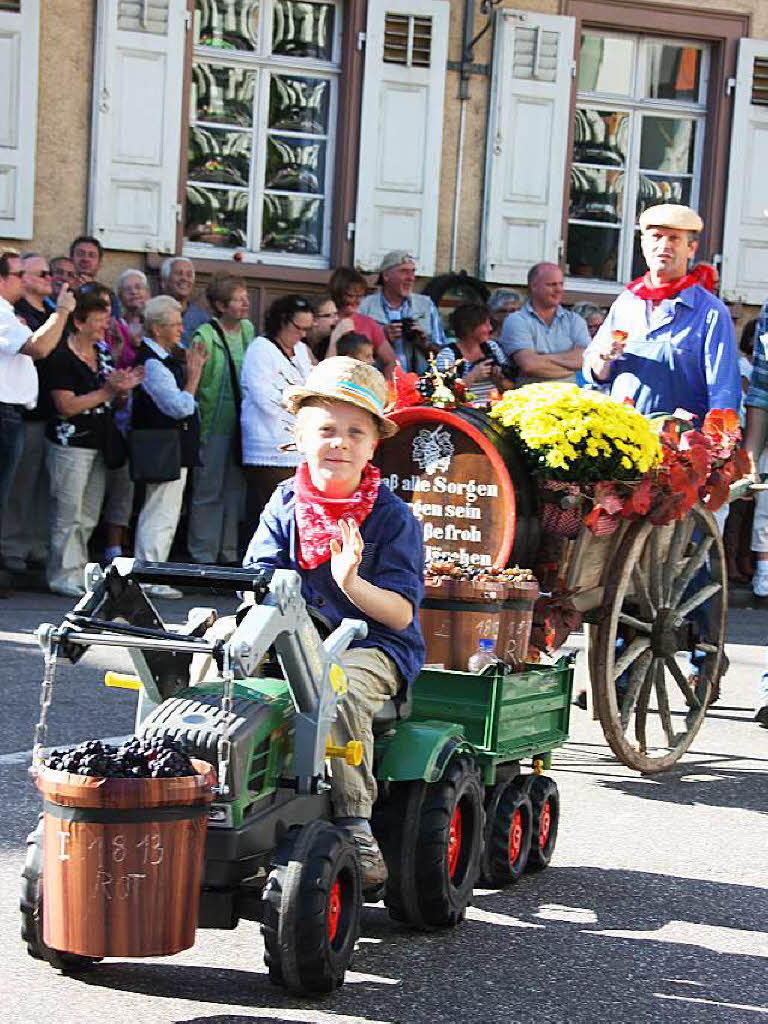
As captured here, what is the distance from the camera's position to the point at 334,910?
443 cm

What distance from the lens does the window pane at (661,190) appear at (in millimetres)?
17969

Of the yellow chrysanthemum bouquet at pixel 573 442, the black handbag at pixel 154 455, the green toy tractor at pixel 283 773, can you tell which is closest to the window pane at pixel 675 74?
the black handbag at pixel 154 455

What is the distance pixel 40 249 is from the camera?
598 inches

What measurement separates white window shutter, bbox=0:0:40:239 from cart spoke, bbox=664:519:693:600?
332 inches

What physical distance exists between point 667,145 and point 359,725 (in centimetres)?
1394

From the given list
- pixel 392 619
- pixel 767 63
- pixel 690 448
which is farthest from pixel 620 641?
pixel 767 63

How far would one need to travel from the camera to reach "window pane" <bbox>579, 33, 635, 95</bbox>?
17.5 meters

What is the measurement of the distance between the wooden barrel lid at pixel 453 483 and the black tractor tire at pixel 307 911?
2.51 metres

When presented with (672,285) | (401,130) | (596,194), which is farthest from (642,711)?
(596,194)

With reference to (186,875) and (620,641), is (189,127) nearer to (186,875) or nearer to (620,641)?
(620,641)

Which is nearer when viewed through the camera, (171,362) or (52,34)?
(171,362)

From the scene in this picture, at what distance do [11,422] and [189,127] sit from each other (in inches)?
195

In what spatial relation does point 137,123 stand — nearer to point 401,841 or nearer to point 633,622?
point 633,622

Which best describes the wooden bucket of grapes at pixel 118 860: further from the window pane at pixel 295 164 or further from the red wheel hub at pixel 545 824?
the window pane at pixel 295 164
